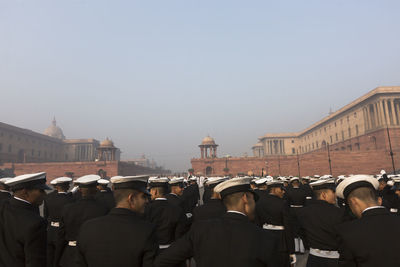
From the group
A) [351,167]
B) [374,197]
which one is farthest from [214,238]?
[351,167]

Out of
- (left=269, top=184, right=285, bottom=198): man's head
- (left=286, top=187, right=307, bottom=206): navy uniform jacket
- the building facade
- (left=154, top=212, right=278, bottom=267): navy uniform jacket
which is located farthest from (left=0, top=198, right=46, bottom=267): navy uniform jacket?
the building facade

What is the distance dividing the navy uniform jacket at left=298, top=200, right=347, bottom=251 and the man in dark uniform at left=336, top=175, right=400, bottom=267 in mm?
1580

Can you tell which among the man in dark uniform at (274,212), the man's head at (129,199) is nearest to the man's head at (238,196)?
the man's head at (129,199)

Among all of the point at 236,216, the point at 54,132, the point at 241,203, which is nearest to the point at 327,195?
the point at 241,203

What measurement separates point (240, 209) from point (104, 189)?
5.87 m

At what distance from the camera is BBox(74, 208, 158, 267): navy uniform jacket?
6.61ft

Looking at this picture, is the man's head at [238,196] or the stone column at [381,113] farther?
the stone column at [381,113]

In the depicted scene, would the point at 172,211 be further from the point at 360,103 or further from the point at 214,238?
the point at 360,103

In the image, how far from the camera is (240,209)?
210 cm

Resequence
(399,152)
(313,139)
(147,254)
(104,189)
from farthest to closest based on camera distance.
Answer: (313,139)
(399,152)
(104,189)
(147,254)

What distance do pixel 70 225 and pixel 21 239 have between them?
1479 mm

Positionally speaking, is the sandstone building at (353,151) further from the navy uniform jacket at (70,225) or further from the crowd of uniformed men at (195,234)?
the crowd of uniformed men at (195,234)

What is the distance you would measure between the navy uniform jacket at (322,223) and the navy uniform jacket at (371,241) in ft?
5.58

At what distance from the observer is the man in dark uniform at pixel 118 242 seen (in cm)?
201
